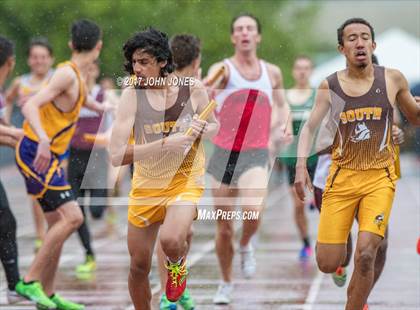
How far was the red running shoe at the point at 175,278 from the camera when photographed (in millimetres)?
8000

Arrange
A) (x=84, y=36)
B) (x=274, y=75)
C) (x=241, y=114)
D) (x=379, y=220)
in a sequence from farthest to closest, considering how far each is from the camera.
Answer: (x=274, y=75), (x=241, y=114), (x=84, y=36), (x=379, y=220)

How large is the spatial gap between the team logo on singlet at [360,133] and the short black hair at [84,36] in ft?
10.6

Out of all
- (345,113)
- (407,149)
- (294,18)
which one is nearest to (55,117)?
(345,113)

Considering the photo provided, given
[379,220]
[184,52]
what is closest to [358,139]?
[379,220]

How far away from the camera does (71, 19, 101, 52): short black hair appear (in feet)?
33.9

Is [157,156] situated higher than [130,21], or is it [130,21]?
[130,21]

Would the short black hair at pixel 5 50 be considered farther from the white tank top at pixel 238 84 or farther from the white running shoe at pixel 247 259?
the white running shoe at pixel 247 259

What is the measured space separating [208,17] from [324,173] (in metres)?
11.4

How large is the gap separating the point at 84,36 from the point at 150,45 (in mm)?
2509

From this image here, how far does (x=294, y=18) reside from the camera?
129 ft

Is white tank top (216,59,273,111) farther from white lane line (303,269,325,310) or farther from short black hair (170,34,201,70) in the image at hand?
white lane line (303,269,325,310)

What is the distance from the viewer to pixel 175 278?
315 inches

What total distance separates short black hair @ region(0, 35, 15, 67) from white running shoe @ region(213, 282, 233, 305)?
9.45 feet
